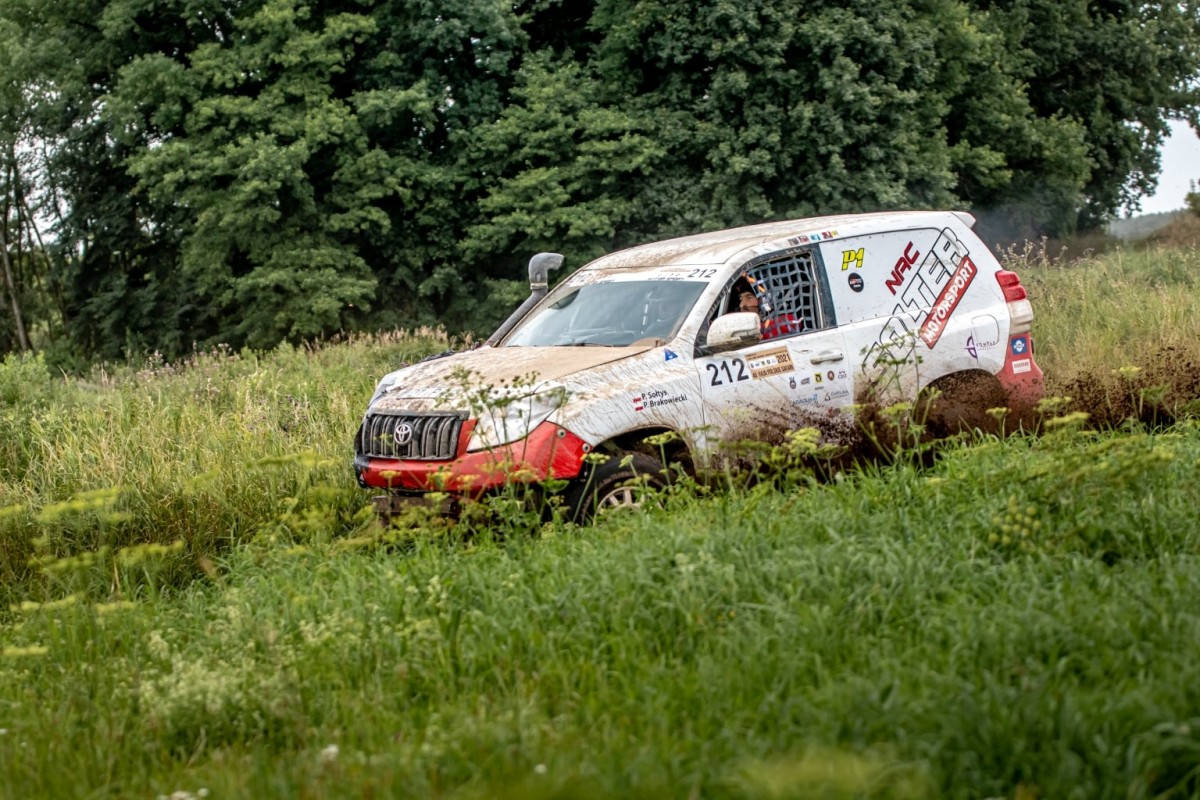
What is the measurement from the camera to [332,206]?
30.9 metres

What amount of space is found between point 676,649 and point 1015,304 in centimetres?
546

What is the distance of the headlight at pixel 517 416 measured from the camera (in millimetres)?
6953

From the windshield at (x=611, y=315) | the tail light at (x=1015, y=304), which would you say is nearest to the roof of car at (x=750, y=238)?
the windshield at (x=611, y=315)

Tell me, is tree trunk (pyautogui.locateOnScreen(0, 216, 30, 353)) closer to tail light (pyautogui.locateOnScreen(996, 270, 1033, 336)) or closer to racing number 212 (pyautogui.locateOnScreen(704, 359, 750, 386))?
tail light (pyautogui.locateOnScreen(996, 270, 1033, 336))

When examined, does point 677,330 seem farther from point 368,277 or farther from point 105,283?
point 105,283

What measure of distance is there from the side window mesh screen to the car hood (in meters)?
1.04

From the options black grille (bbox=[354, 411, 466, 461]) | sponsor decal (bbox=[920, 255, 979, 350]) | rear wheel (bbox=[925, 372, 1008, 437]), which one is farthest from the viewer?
sponsor decal (bbox=[920, 255, 979, 350])

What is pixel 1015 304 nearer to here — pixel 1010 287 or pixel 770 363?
pixel 1010 287

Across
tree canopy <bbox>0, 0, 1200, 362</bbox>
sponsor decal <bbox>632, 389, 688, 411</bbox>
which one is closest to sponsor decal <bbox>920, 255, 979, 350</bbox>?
sponsor decal <bbox>632, 389, 688, 411</bbox>

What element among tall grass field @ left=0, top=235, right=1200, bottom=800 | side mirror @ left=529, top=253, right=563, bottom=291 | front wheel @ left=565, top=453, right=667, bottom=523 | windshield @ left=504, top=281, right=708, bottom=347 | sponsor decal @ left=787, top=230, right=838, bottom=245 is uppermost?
side mirror @ left=529, top=253, right=563, bottom=291

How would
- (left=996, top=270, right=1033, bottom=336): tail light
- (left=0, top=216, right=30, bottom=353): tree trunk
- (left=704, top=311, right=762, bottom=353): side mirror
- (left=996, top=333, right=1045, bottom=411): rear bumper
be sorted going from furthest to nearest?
(left=0, top=216, right=30, bottom=353): tree trunk → (left=996, top=270, right=1033, bottom=336): tail light → (left=996, top=333, right=1045, bottom=411): rear bumper → (left=704, top=311, right=762, bottom=353): side mirror

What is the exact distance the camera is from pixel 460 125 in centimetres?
3136

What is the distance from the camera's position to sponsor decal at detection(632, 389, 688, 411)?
24.3 feet

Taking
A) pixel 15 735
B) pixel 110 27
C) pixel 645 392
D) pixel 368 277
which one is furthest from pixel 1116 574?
pixel 110 27
